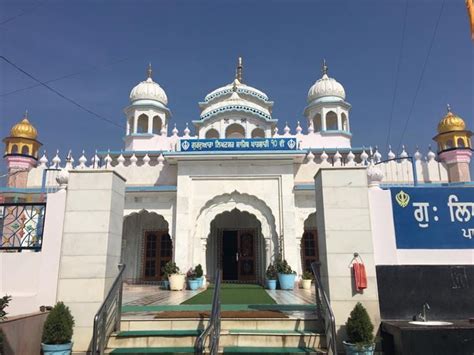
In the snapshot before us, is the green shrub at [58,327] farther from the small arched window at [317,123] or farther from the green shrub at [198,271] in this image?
the small arched window at [317,123]

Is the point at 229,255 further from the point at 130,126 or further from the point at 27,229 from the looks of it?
the point at 27,229

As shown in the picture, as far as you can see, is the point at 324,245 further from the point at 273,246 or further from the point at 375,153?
the point at 375,153

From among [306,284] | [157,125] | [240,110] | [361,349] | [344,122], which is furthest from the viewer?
[157,125]

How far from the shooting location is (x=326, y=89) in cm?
1842

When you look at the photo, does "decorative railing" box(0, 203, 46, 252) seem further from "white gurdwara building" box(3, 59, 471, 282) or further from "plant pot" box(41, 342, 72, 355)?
"white gurdwara building" box(3, 59, 471, 282)

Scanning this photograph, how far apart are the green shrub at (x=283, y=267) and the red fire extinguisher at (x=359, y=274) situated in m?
6.03

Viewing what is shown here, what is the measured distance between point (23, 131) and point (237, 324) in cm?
1571

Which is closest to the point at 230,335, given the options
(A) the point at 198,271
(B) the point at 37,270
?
(B) the point at 37,270

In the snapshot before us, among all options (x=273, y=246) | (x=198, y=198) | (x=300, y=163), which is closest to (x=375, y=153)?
(x=300, y=163)

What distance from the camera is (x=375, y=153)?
1430 centimetres

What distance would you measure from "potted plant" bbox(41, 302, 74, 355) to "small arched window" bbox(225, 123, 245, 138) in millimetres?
12596

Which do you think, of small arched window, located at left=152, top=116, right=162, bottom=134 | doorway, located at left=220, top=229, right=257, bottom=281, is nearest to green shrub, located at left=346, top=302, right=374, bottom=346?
doorway, located at left=220, top=229, right=257, bottom=281

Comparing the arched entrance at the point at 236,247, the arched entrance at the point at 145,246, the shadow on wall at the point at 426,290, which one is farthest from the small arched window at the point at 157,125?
the shadow on wall at the point at 426,290

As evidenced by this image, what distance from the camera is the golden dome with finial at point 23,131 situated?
1702 cm
